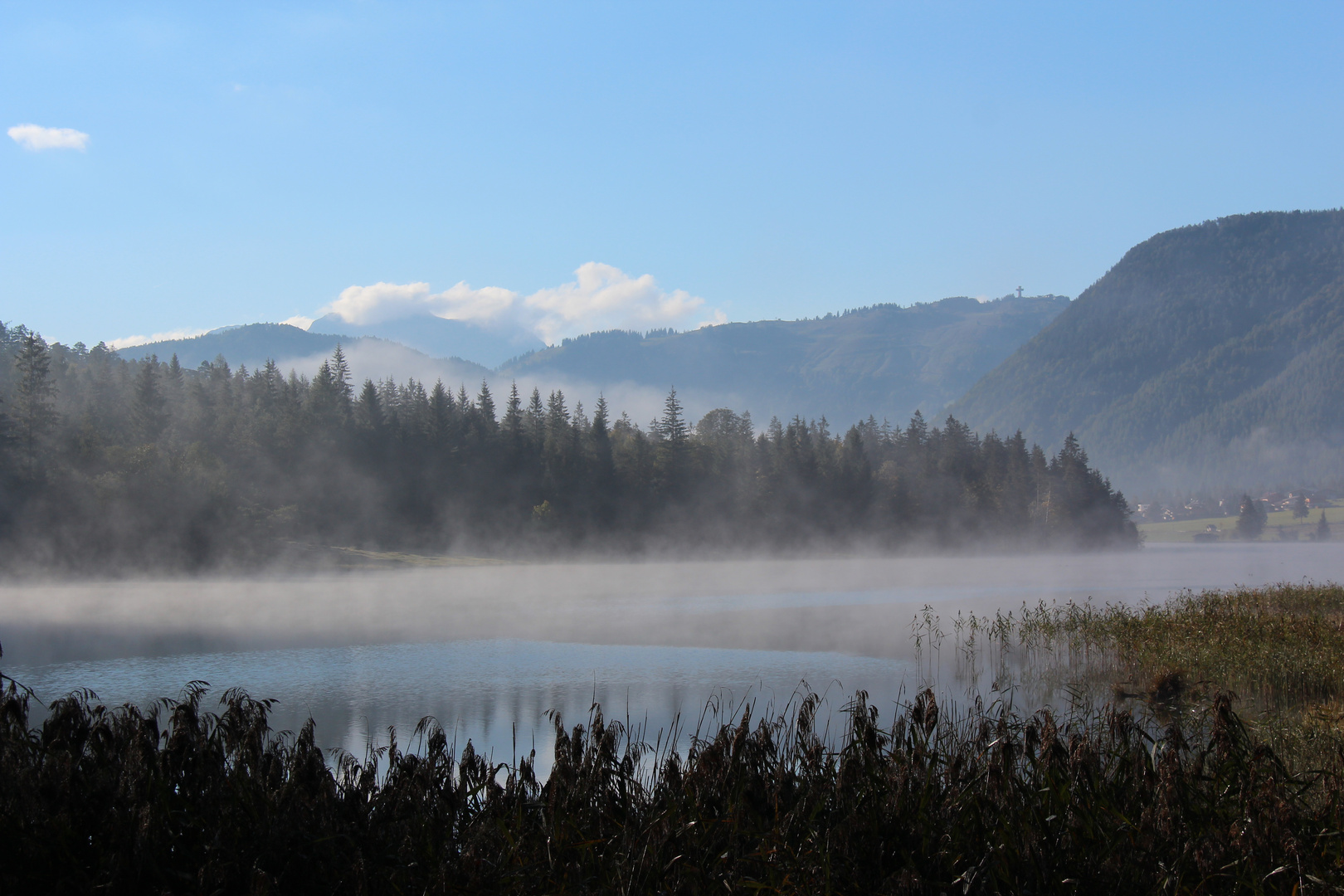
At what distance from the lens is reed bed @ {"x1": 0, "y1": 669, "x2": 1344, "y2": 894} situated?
5336 mm

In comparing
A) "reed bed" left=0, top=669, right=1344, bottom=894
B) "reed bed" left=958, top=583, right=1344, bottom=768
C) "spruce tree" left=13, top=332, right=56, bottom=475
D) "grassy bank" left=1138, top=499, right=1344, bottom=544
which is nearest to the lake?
"reed bed" left=0, top=669, right=1344, bottom=894

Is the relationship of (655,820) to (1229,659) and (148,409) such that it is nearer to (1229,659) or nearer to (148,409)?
(1229,659)

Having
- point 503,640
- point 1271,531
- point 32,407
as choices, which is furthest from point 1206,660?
point 1271,531

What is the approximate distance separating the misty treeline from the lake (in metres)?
8.74

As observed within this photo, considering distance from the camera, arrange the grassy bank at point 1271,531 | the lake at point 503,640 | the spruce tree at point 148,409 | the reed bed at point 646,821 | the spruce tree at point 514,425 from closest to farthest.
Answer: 1. the reed bed at point 646,821
2. the lake at point 503,640
3. the spruce tree at point 148,409
4. the spruce tree at point 514,425
5. the grassy bank at point 1271,531

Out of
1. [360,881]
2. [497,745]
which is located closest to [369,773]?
[360,881]

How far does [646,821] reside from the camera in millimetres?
6387

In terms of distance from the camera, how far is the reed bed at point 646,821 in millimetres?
5336

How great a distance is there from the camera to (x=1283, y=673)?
16578mm

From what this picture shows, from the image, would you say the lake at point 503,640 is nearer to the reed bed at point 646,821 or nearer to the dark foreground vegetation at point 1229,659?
the reed bed at point 646,821

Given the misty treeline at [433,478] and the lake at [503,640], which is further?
the misty treeline at [433,478]

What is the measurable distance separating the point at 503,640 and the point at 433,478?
218 ft

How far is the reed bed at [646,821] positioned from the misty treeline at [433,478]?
63.0 m

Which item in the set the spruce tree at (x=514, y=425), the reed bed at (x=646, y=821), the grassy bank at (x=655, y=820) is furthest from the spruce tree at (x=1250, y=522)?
the reed bed at (x=646, y=821)
